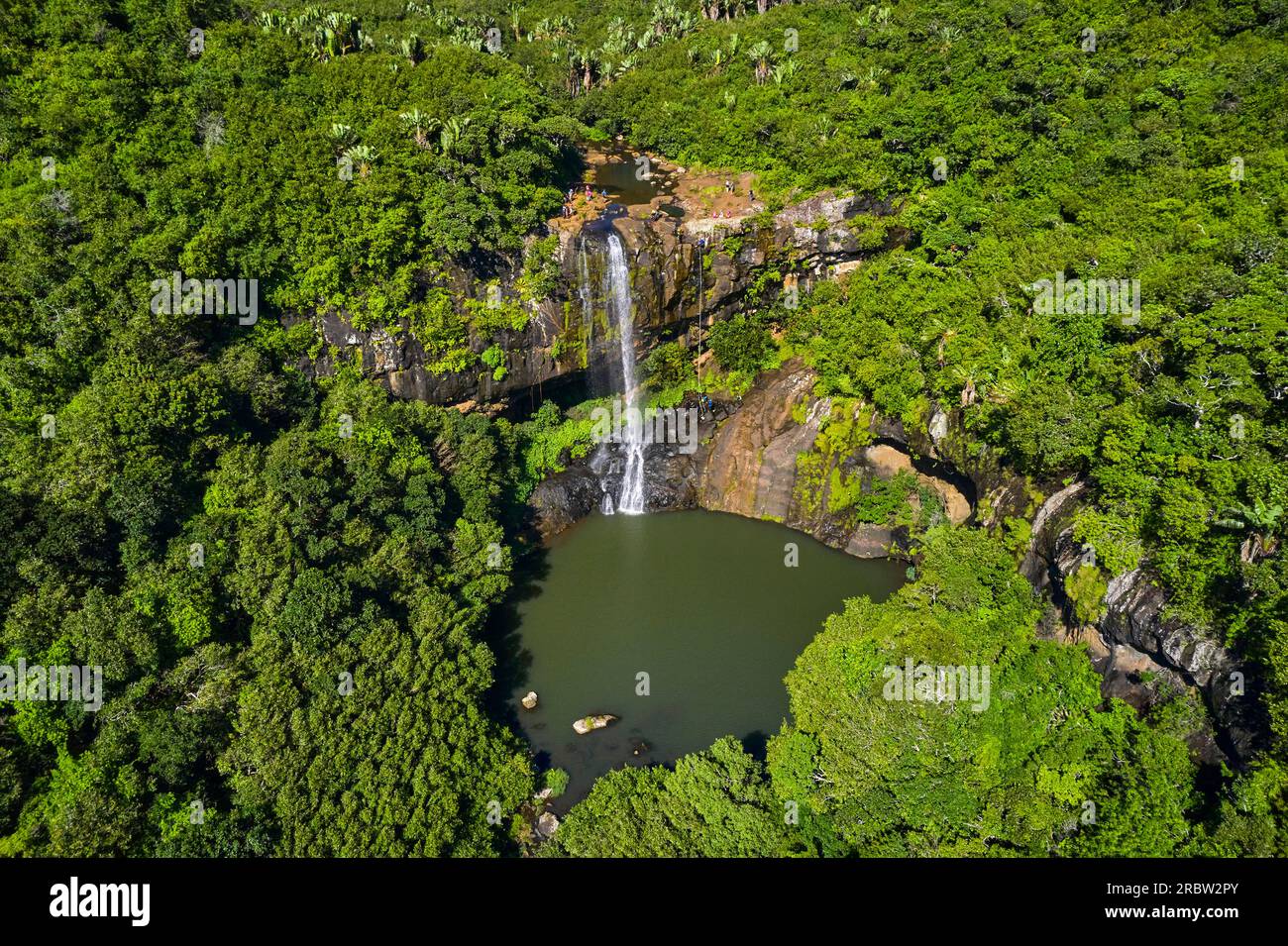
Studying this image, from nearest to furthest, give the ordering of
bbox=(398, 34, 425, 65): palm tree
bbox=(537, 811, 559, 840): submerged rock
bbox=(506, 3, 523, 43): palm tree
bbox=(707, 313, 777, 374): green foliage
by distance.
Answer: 1. bbox=(537, 811, 559, 840): submerged rock
2. bbox=(707, 313, 777, 374): green foliage
3. bbox=(398, 34, 425, 65): palm tree
4. bbox=(506, 3, 523, 43): palm tree

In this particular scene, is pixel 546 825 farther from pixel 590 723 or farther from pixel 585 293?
pixel 585 293

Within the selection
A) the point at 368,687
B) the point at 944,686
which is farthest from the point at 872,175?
the point at 368,687

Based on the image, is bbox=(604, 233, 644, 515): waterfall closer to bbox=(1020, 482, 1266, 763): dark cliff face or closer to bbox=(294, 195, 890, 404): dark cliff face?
bbox=(294, 195, 890, 404): dark cliff face

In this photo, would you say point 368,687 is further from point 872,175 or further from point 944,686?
point 872,175

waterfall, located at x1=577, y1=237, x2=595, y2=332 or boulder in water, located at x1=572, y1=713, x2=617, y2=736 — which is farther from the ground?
waterfall, located at x1=577, y1=237, x2=595, y2=332

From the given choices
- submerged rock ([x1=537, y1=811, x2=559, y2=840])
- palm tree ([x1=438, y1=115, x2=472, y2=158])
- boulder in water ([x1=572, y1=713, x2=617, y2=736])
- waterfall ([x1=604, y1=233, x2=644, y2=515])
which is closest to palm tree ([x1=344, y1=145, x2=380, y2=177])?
palm tree ([x1=438, y1=115, x2=472, y2=158])
